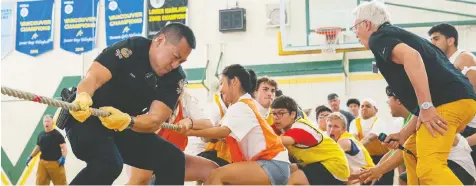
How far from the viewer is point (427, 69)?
3.43 metres

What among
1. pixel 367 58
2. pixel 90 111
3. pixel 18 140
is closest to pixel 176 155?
pixel 90 111

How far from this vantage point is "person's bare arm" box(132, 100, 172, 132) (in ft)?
10.9

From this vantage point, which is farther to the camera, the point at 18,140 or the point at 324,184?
the point at 18,140

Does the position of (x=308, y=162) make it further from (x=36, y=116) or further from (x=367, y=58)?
(x=36, y=116)

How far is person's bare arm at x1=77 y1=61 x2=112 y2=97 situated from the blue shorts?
149 cm

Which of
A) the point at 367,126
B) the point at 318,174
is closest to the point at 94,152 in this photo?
the point at 318,174

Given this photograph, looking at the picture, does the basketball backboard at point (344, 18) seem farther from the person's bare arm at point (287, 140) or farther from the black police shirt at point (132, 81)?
the black police shirt at point (132, 81)

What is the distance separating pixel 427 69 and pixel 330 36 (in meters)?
6.72

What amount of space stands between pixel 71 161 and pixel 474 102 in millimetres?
9750

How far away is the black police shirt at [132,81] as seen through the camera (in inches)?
131

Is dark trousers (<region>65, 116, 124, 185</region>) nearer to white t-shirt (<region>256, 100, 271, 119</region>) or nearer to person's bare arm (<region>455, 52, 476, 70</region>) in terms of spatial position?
white t-shirt (<region>256, 100, 271, 119</region>)

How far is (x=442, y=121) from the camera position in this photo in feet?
10.7

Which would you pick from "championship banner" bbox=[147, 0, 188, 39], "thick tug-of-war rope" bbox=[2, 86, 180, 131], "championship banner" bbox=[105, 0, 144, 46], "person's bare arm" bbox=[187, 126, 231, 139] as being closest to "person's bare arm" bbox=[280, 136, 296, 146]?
"person's bare arm" bbox=[187, 126, 231, 139]

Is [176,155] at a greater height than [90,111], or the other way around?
[90,111]
